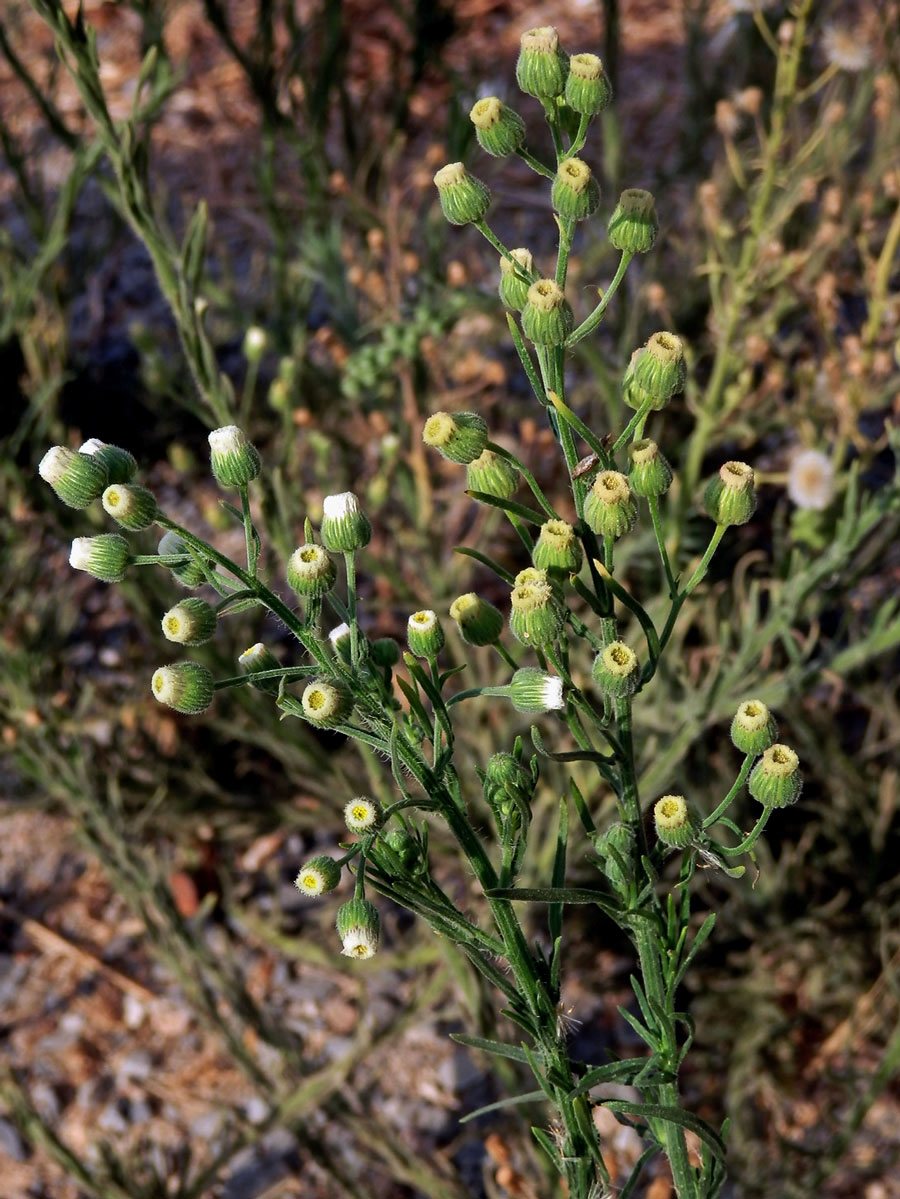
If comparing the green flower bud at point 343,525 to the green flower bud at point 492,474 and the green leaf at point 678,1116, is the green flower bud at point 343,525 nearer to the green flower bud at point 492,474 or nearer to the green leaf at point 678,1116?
the green flower bud at point 492,474

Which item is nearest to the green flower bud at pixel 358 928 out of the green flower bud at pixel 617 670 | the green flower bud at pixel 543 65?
the green flower bud at pixel 617 670

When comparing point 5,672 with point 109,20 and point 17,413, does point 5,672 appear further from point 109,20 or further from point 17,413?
point 109,20

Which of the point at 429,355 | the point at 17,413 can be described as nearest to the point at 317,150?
the point at 429,355

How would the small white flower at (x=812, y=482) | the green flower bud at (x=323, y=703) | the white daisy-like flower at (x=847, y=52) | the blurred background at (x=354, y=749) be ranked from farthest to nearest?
the white daisy-like flower at (x=847, y=52)
the small white flower at (x=812, y=482)
the blurred background at (x=354, y=749)
the green flower bud at (x=323, y=703)

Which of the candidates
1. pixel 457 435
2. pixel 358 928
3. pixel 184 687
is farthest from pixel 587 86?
pixel 358 928

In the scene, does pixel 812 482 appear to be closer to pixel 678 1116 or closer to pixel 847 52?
pixel 847 52

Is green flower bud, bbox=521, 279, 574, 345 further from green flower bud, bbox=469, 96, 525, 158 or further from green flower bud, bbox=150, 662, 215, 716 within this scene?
→ green flower bud, bbox=150, 662, 215, 716
